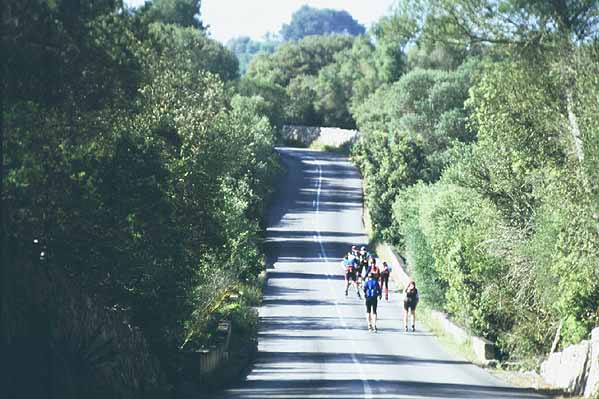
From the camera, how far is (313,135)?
119 m

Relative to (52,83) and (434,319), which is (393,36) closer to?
(52,83)

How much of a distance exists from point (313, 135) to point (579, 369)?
326ft

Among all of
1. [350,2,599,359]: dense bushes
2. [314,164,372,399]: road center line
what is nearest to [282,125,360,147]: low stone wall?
[314,164,372,399]: road center line

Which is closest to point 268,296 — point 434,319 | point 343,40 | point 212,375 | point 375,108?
point 434,319

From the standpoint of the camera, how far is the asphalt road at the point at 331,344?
21.4m

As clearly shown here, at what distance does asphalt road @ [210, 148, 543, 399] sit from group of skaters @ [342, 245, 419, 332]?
538 mm

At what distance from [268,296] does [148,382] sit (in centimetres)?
2441

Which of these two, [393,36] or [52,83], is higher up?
[393,36]

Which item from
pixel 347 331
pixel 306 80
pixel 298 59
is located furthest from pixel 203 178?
pixel 298 59

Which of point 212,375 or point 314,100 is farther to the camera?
point 314,100

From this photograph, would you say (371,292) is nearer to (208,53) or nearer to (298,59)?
(208,53)

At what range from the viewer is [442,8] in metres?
21.6

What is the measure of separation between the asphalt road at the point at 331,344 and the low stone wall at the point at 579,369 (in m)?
0.88

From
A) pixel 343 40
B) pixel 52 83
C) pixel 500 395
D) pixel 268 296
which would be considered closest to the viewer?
pixel 52 83
